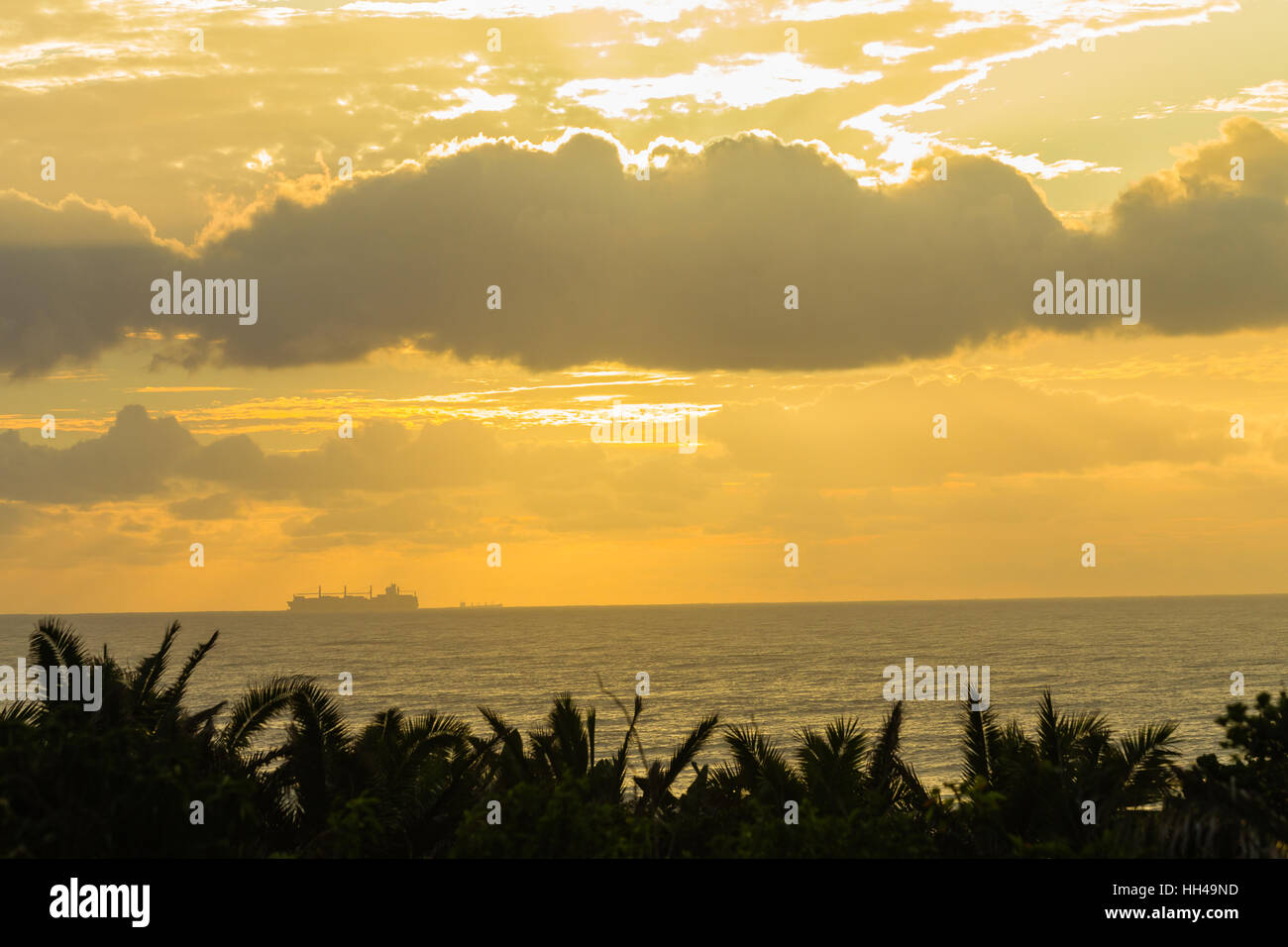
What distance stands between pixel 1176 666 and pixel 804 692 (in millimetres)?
50194

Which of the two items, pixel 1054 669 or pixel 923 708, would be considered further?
pixel 1054 669

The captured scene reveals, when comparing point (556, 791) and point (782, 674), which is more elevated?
point (556, 791)

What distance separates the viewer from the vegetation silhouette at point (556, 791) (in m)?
9.08

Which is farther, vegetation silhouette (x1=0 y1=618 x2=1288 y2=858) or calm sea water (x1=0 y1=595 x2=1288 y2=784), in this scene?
calm sea water (x1=0 y1=595 x2=1288 y2=784)

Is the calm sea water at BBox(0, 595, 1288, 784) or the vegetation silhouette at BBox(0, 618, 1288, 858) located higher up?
the vegetation silhouette at BBox(0, 618, 1288, 858)

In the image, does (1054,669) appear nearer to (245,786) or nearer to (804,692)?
(804,692)

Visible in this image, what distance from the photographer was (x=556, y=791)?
9594mm

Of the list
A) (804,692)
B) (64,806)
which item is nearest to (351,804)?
(64,806)

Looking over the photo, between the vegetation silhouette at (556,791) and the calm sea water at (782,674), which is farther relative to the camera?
the calm sea water at (782,674)

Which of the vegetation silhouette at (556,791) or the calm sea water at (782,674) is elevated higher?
the vegetation silhouette at (556,791)

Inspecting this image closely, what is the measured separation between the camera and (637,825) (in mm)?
9398

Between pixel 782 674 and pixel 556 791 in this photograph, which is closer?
pixel 556 791

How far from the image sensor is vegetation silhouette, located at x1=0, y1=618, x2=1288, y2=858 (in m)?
9.08
